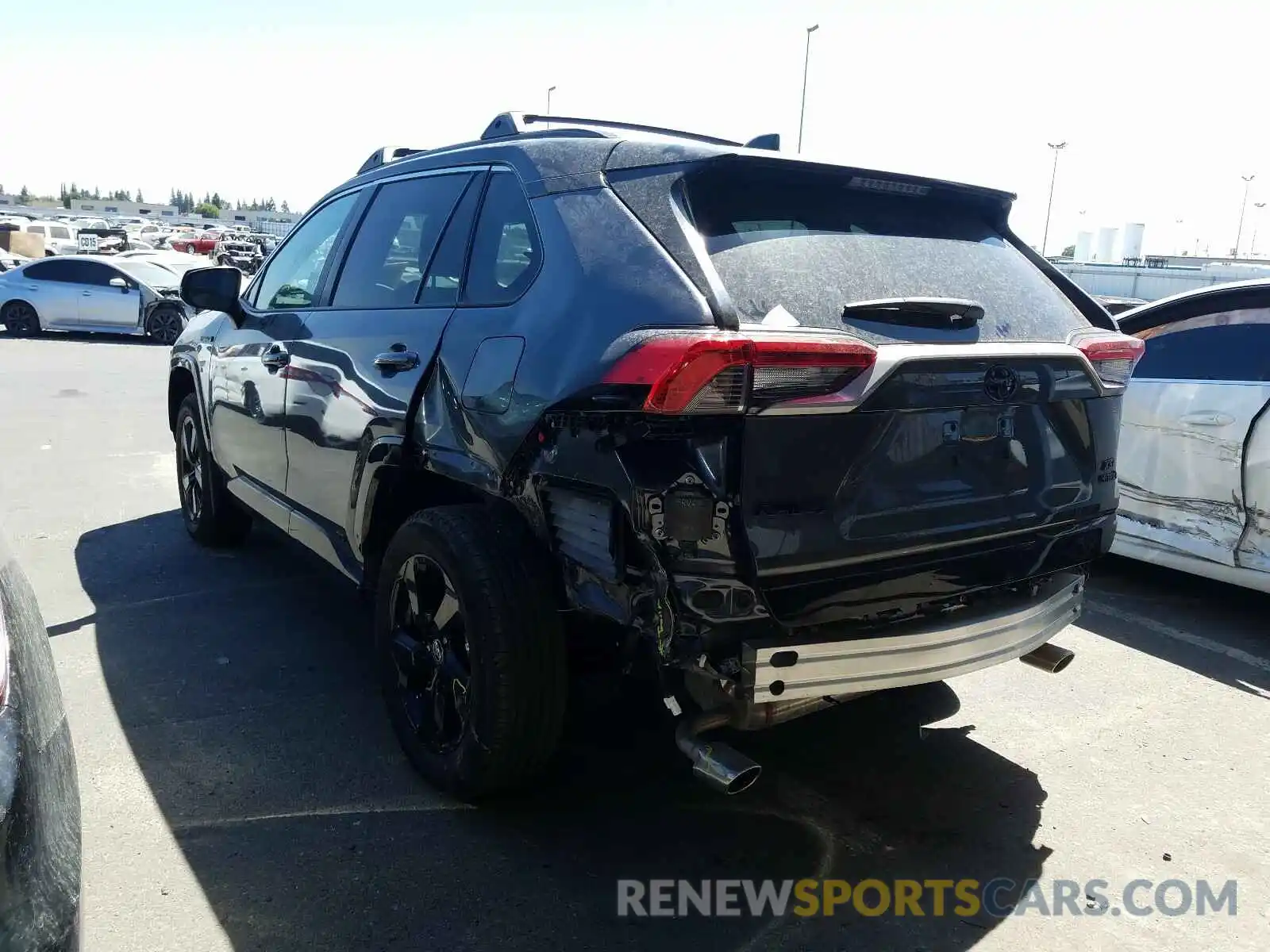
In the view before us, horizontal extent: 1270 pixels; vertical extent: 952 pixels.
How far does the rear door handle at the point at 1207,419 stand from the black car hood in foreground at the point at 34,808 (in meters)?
4.90

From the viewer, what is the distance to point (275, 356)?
14.3ft

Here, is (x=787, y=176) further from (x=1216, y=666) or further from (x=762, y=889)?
(x=1216, y=666)

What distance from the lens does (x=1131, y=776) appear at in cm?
353

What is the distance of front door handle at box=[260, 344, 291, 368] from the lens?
4.27 meters

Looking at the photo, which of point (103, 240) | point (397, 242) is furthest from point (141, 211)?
point (397, 242)

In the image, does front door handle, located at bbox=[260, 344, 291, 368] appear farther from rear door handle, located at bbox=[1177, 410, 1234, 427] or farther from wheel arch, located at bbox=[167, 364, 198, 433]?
rear door handle, located at bbox=[1177, 410, 1234, 427]

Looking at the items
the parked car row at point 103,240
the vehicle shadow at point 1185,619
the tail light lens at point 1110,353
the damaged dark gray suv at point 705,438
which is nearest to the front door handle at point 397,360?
the damaged dark gray suv at point 705,438

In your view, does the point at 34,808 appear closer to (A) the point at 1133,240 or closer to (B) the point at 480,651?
(B) the point at 480,651

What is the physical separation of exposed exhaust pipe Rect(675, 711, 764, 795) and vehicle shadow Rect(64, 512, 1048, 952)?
1.33 feet

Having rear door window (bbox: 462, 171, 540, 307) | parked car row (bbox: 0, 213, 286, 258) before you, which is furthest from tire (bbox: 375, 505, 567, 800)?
parked car row (bbox: 0, 213, 286, 258)

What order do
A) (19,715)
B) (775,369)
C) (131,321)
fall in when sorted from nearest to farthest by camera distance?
(19,715) < (775,369) < (131,321)

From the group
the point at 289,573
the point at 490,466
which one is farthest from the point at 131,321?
the point at 490,466

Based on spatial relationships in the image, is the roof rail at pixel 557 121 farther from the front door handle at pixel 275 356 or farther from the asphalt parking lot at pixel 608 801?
the asphalt parking lot at pixel 608 801

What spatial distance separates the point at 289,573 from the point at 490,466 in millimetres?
2892
